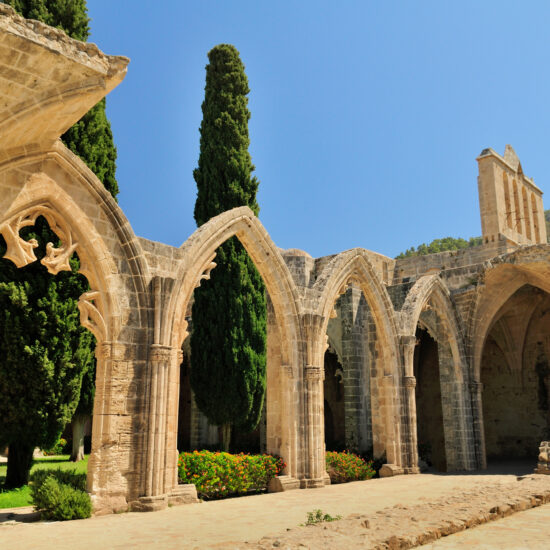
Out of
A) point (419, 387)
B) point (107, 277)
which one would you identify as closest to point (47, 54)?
point (107, 277)

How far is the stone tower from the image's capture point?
20766 millimetres

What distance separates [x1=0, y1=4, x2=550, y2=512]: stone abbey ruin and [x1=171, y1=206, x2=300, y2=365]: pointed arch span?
0.08ft

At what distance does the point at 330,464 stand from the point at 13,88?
8.05m

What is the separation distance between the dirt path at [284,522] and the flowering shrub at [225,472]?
395 mm

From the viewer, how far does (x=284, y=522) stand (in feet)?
19.3

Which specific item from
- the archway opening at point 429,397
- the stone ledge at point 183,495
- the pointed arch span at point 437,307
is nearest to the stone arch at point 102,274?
the stone ledge at point 183,495

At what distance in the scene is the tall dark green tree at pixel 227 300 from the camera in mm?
11625

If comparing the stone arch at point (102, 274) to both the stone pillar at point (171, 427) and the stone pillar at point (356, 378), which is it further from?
the stone pillar at point (356, 378)

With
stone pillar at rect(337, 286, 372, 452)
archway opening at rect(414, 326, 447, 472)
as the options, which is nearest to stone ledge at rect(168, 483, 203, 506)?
stone pillar at rect(337, 286, 372, 452)

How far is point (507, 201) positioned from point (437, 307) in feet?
34.8

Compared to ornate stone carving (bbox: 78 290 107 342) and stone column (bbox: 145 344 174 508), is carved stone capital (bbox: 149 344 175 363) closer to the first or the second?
stone column (bbox: 145 344 174 508)

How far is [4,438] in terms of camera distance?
783 centimetres

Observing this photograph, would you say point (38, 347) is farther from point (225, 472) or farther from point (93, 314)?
point (225, 472)

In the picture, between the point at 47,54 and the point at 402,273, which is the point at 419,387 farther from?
the point at 47,54
